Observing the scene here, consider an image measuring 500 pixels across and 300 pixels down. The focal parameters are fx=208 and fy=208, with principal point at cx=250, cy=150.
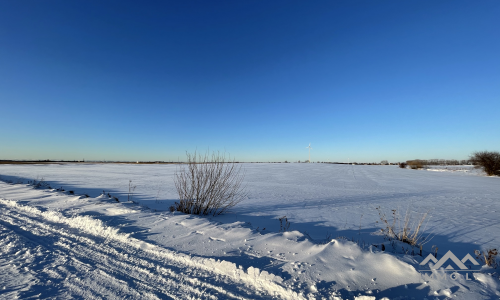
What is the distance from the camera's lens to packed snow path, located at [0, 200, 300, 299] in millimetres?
2285

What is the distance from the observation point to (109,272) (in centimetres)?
269

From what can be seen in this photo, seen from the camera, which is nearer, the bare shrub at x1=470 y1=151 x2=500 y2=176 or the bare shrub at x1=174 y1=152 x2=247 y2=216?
the bare shrub at x1=174 y1=152 x2=247 y2=216

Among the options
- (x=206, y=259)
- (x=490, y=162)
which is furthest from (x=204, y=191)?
(x=490, y=162)

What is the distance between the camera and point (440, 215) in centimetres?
623

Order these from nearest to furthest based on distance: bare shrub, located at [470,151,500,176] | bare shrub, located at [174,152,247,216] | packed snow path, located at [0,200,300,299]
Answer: packed snow path, located at [0,200,300,299] → bare shrub, located at [174,152,247,216] → bare shrub, located at [470,151,500,176]

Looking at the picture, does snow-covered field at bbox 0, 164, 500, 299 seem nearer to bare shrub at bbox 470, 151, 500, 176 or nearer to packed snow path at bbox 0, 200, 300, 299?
packed snow path at bbox 0, 200, 300, 299

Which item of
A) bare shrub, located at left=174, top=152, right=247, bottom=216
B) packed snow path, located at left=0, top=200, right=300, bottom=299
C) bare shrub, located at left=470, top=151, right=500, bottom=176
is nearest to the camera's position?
packed snow path, located at left=0, top=200, right=300, bottom=299

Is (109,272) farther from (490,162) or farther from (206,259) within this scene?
(490,162)

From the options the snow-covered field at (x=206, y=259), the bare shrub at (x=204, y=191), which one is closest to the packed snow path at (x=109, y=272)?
the snow-covered field at (x=206, y=259)

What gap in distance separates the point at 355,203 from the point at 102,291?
312 inches

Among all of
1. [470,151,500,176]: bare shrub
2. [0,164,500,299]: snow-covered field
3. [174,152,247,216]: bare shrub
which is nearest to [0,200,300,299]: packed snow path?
[0,164,500,299]: snow-covered field

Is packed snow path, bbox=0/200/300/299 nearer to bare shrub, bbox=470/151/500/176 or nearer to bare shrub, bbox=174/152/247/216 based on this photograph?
bare shrub, bbox=174/152/247/216

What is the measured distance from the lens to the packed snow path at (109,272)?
2.29 meters

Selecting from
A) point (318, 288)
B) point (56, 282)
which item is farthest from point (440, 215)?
point (56, 282)
